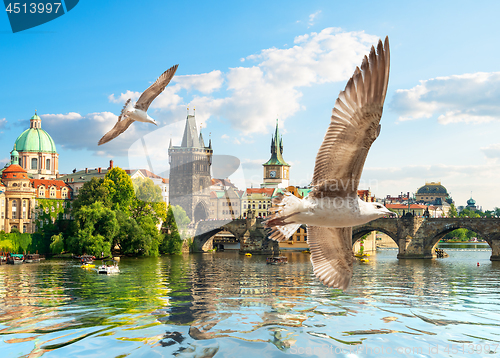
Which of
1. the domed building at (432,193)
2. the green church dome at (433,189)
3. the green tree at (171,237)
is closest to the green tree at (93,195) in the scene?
the green tree at (171,237)

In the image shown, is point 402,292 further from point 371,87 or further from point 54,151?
point 54,151

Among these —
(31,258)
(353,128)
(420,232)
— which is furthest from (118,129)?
(420,232)

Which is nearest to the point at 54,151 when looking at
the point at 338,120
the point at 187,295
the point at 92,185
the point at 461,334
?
the point at 92,185

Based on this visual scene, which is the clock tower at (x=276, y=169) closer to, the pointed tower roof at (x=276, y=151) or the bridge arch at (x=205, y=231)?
the pointed tower roof at (x=276, y=151)

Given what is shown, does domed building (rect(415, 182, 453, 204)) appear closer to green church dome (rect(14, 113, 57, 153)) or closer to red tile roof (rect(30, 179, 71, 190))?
green church dome (rect(14, 113, 57, 153))

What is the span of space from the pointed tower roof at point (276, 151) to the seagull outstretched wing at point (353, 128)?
115731 millimetres

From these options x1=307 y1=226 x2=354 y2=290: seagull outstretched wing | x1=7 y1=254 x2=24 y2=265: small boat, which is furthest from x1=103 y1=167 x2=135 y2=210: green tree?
x1=307 y1=226 x2=354 y2=290: seagull outstretched wing

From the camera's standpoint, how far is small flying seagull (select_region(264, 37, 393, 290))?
14.1 feet

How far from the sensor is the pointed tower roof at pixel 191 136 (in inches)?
2609

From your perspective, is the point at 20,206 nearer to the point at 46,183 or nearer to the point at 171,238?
the point at 46,183

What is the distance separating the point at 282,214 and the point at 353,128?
3.90ft

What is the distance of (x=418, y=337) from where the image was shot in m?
15.4

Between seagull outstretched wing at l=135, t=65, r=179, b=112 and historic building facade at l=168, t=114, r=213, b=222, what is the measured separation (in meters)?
62.0

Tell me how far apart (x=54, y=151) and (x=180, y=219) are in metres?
44.7
